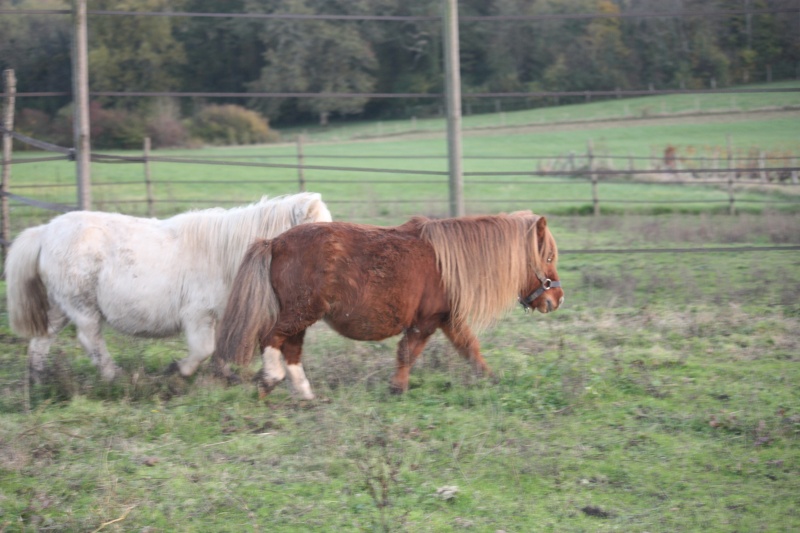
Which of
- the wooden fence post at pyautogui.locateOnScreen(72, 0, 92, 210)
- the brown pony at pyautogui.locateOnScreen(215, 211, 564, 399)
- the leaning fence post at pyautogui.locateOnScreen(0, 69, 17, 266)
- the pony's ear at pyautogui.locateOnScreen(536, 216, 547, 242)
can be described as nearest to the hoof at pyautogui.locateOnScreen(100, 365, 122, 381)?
the brown pony at pyautogui.locateOnScreen(215, 211, 564, 399)

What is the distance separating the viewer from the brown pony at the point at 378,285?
16.8 ft

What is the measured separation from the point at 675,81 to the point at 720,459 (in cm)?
1778

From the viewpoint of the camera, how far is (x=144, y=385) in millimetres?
5309

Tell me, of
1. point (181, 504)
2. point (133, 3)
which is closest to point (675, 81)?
point (133, 3)

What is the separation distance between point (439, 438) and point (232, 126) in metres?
23.8

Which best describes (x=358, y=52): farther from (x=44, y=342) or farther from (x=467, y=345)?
(x=467, y=345)

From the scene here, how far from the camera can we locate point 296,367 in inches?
208

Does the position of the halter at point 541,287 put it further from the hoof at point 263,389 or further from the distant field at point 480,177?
the distant field at point 480,177

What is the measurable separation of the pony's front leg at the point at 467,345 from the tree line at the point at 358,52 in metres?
5.58

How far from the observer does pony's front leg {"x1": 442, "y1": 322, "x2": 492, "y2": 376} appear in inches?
217

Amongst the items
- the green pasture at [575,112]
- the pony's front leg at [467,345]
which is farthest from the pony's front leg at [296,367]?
the green pasture at [575,112]

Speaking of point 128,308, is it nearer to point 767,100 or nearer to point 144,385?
point 144,385

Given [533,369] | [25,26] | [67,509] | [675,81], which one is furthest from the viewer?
[675,81]

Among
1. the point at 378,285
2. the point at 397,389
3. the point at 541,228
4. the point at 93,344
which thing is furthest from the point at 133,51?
the point at 397,389
